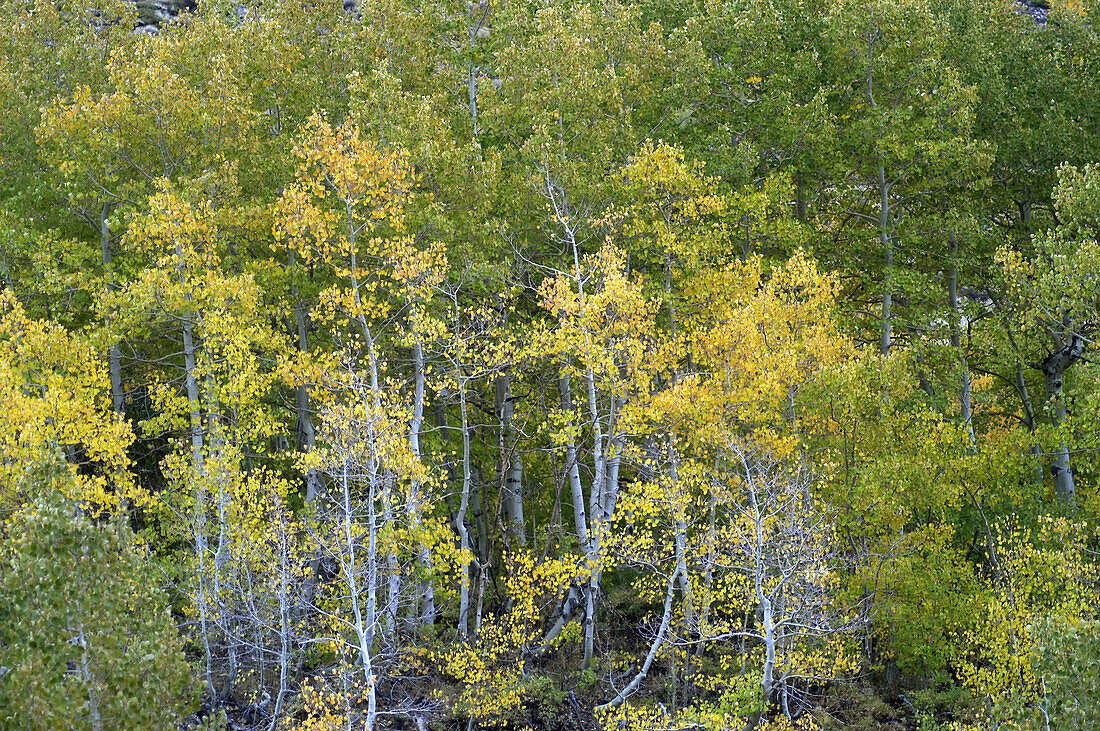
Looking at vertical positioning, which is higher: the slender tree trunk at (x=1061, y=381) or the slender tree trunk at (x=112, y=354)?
the slender tree trunk at (x=112, y=354)

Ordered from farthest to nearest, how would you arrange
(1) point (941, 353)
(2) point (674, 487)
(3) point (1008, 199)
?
(3) point (1008, 199) < (1) point (941, 353) < (2) point (674, 487)

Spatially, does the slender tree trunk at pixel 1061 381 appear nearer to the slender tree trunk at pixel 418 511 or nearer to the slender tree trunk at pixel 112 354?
the slender tree trunk at pixel 418 511

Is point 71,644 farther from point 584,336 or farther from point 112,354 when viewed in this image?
point 112,354

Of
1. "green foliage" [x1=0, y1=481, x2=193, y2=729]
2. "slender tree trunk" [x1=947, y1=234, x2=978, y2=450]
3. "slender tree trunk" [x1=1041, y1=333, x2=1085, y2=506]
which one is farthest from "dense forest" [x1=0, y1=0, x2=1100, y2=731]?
"green foliage" [x1=0, y1=481, x2=193, y2=729]

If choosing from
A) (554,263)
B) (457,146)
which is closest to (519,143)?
(457,146)

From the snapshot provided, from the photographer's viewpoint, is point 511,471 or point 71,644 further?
point 511,471

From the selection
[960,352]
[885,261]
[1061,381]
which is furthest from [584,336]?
[1061,381]

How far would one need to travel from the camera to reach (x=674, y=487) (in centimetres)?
2486

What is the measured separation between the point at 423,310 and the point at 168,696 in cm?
1385

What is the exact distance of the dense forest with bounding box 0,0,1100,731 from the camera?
958 inches

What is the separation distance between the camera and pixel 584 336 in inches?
1046

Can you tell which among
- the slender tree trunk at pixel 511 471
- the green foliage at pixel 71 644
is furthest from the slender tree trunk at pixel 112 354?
the green foliage at pixel 71 644

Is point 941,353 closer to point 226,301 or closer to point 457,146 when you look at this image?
point 457,146

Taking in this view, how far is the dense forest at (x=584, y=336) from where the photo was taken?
2433cm
